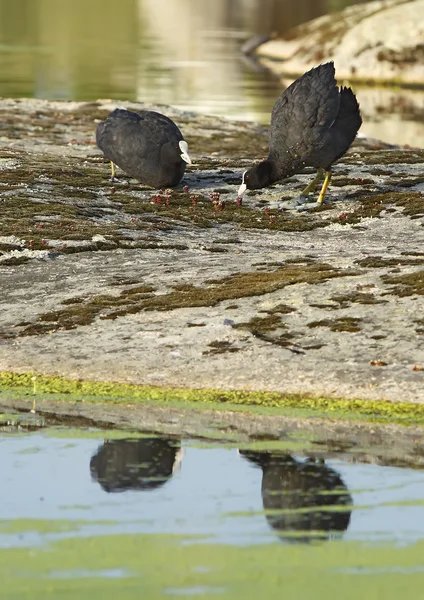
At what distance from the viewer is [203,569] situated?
15062 millimetres

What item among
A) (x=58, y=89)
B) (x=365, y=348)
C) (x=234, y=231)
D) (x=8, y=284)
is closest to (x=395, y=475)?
(x=365, y=348)

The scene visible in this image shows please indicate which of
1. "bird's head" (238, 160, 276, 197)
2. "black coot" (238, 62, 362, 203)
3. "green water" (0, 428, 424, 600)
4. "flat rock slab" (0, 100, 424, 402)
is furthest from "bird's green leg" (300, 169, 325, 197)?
"green water" (0, 428, 424, 600)

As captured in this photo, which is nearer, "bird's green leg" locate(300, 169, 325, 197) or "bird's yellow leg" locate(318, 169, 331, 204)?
"bird's yellow leg" locate(318, 169, 331, 204)

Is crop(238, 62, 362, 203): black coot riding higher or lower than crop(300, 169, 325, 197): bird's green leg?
higher

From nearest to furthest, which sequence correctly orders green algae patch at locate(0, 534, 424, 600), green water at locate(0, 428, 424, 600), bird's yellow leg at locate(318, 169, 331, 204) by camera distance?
green algae patch at locate(0, 534, 424, 600)
green water at locate(0, 428, 424, 600)
bird's yellow leg at locate(318, 169, 331, 204)

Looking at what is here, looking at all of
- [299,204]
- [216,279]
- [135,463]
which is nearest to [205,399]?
[135,463]

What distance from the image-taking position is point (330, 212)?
3828 cm

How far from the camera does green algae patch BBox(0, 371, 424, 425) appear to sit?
70.2 feet

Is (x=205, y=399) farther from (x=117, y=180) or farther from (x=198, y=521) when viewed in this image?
(x=117, y=180)

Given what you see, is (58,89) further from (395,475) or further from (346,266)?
(395,475)

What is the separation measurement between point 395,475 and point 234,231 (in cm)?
1930

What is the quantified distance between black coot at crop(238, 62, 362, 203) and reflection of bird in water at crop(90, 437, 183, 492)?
16825 mm

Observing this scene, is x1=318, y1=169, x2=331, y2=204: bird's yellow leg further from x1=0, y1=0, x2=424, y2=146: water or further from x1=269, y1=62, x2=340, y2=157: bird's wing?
x1=0, y1=0, x2=424, y2=146: water

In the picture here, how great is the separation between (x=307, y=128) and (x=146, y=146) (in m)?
6.08
